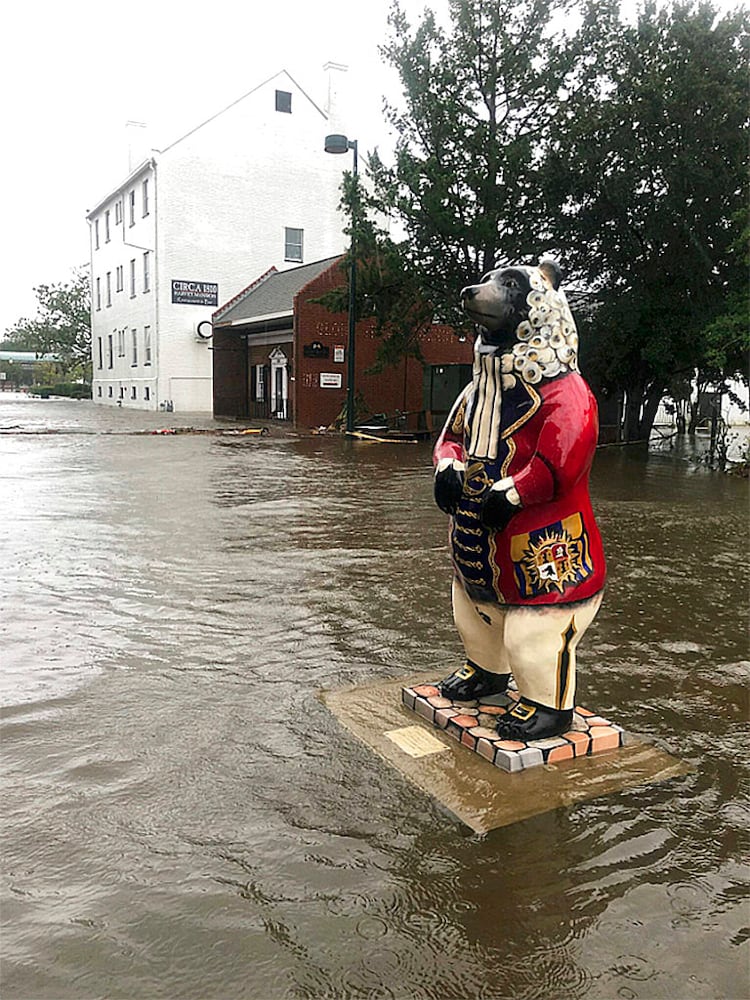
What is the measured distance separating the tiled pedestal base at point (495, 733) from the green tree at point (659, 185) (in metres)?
12.4

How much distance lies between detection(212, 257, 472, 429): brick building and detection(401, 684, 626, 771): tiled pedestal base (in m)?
18.5

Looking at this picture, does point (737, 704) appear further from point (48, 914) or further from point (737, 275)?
point (737, 275)

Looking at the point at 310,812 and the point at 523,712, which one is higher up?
the point at 523,712

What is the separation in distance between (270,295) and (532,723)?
27.9 meters

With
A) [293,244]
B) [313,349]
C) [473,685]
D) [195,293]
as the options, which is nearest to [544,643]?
[473,685]

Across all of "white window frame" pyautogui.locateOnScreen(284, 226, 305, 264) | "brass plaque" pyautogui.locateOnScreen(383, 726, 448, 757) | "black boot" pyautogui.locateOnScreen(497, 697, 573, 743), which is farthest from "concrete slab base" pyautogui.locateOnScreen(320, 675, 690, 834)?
"white window frame" pyautogui.locateOnScreen(284, 226, 305, 264)

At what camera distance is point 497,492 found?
319 cm

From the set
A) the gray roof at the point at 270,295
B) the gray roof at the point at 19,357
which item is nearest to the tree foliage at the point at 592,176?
the gray roof at the point at 270,295

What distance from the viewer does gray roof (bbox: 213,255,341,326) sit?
2681 cm

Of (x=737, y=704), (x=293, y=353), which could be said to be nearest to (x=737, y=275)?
(x=293, y=353)

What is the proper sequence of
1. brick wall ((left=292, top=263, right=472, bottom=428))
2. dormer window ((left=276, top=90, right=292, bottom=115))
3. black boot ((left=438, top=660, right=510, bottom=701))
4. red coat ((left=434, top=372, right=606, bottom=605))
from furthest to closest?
dormer window ((left=276, top=90, right=292, bottom=115)) < brick wall ((left=292, top=263, right=472, bottom=428)) < black boot ((left=438, top=660, right=510, bottom=701)) < red coat ((left=434, top=372, right=606, bottom=605))

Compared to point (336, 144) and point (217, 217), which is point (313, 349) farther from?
point (217, 217)

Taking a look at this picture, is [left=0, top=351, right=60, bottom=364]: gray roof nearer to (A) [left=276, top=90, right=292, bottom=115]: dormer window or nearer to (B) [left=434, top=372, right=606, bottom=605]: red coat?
(A) [left=276, top=90, right=292, bottom=115]: dormer window

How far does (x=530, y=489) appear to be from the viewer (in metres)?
3.18
